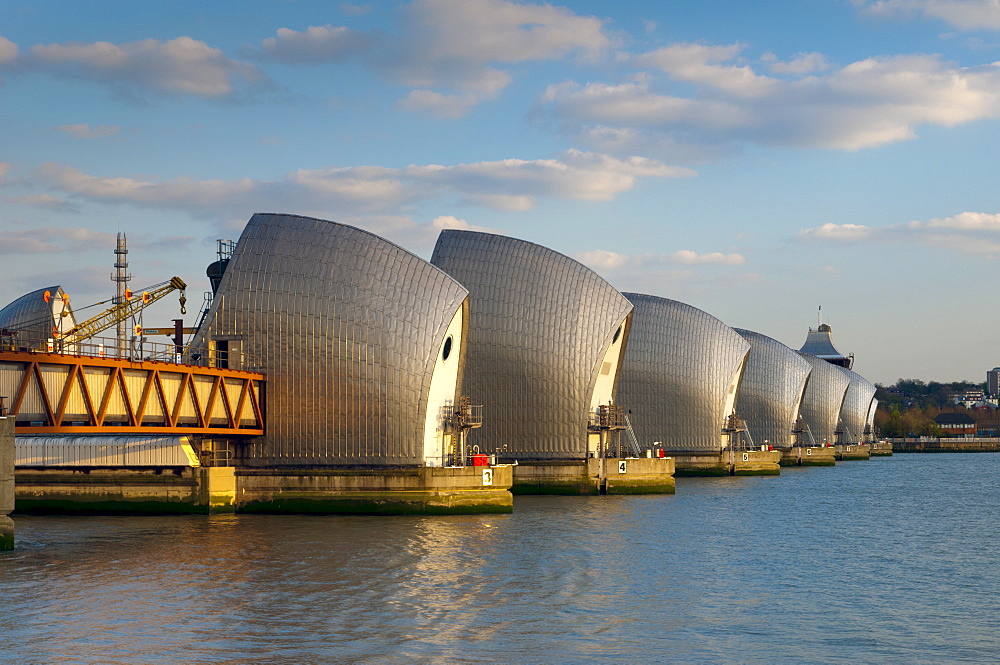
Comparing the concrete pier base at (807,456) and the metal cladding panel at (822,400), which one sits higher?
the metal cladding panel at (822,400)

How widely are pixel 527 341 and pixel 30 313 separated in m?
41.9

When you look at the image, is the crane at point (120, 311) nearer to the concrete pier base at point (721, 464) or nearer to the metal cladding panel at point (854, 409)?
the concrete pier base at point (721, 464)

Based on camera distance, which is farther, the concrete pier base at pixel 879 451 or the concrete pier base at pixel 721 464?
the concrete pier base at pixel 879 451

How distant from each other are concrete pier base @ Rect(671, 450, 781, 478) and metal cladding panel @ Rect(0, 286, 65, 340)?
2262 inches

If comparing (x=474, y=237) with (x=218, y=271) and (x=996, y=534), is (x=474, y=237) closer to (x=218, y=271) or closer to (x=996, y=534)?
(x=218, y=271)

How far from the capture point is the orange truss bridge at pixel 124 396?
47.3 m

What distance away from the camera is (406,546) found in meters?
47.7

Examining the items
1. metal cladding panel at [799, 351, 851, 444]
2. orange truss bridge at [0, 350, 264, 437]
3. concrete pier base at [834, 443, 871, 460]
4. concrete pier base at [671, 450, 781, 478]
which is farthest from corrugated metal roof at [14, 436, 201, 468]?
concrete pier base at [834, 443, 871, 460]

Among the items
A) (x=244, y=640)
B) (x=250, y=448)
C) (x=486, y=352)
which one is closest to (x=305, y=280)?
(x=250, y=448)

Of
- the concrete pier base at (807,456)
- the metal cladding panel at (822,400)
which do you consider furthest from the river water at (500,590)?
the metal cladding panel at (822,400)

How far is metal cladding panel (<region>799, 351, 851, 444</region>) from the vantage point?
16462 centimetres

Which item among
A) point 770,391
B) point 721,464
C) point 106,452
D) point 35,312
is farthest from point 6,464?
point 770,391

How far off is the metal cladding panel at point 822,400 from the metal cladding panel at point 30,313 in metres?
107

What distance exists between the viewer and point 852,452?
175 metres
